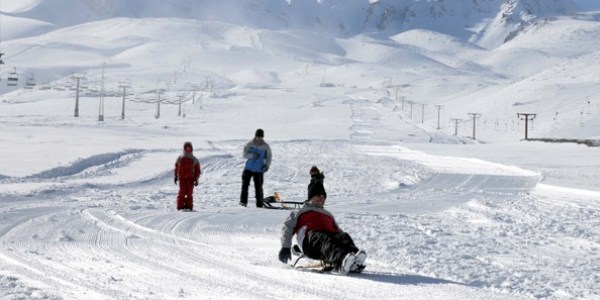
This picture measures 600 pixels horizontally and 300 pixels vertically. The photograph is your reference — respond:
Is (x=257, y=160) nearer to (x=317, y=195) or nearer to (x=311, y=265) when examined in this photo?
(x=317, y=195)

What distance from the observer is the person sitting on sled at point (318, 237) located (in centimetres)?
907

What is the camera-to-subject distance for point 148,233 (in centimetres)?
1230

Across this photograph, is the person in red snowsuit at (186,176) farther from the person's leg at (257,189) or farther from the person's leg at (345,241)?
the person's leg at (345,241)

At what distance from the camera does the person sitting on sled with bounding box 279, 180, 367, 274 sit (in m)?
9.07

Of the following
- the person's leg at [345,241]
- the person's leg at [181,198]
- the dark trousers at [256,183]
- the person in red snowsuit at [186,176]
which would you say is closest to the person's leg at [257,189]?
the dark trousers at [256,183]

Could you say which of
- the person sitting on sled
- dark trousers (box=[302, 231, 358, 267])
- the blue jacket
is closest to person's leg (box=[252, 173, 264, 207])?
the blue jacket

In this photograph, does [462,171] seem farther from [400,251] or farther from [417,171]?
[400,251]

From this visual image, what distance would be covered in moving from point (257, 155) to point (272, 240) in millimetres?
5225

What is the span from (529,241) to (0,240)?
723 centimetres

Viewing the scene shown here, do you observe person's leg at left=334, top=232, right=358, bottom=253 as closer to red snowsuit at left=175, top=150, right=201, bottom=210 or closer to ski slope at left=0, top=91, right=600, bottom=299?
ski slope at left=0, top=91, right=600, bottom=299

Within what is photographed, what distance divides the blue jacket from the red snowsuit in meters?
1.34

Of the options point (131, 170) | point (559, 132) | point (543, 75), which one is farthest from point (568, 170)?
point (543, 75)

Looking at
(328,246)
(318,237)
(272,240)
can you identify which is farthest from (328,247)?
(272,240)

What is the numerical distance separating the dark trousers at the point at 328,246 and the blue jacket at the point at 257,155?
7.59 m
